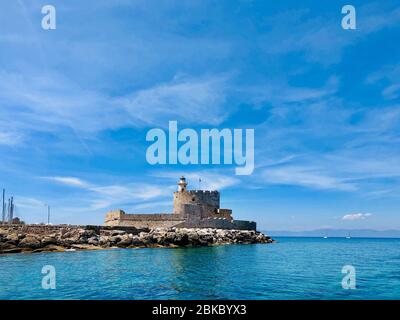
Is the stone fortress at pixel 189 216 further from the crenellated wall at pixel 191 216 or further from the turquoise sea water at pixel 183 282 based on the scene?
the turquoise sea water at pixel 183 282

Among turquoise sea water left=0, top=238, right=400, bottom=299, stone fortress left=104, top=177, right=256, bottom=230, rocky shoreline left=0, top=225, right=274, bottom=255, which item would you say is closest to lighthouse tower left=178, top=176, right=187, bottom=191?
stone fortress left=104, top=177, right=256, bottom=230

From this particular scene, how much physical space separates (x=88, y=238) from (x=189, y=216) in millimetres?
20366

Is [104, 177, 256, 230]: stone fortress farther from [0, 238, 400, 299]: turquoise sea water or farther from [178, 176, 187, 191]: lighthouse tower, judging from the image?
[0, 238, 400, 299]: turquoise sea water

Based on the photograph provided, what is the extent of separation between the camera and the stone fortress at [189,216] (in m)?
58.4

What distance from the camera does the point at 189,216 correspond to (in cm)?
6016

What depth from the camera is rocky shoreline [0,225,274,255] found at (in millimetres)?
35750

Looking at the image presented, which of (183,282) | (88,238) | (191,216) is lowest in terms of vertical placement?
(183,282)

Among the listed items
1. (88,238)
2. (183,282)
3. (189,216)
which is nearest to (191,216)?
(189,216)

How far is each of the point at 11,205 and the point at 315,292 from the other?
169 ft

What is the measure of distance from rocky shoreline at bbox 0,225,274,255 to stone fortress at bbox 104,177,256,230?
4670 mm

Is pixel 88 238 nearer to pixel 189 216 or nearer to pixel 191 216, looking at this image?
pixel 189 216

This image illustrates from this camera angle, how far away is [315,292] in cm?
1706

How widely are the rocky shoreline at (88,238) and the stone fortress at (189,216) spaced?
467cm
